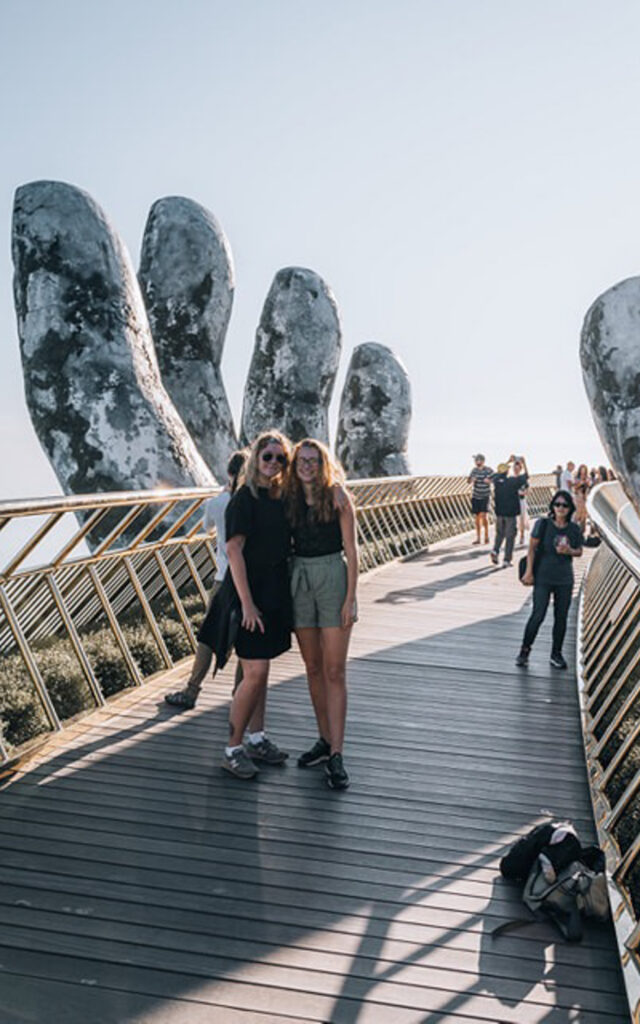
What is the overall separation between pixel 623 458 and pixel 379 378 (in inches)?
536

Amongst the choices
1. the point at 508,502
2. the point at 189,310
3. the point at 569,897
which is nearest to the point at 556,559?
the point at 569,897

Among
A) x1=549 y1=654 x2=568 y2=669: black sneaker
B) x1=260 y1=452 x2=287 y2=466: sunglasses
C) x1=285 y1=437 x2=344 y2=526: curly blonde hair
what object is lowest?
x1=549 y1=654 x2=568 y2=669: black sneaker

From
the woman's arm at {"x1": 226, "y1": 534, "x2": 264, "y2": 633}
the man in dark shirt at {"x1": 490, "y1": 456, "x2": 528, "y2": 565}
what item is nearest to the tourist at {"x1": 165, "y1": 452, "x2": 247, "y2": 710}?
the woman's arm at {"x1": 226, "y1": 534, "x2": 264, "y2": 633}

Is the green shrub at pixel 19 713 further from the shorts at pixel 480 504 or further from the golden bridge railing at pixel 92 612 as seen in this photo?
the shorts at pixel 480 504

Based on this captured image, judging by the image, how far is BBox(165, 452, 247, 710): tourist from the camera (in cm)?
613

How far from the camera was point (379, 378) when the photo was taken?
90.6 feet

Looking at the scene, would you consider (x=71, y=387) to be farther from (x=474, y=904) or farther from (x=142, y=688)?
(x=474, y=904)

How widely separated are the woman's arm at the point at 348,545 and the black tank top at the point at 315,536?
0.04m

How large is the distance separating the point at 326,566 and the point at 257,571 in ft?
1.21

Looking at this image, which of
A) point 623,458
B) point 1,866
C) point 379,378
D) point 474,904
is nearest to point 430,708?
point 474,904

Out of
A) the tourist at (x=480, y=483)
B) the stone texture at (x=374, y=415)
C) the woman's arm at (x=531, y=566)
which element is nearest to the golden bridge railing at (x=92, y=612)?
the woman's arm at (x=531, y=566)

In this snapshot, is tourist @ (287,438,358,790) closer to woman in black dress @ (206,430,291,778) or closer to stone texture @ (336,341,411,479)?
woman in black dress @ (206,430,291,778)

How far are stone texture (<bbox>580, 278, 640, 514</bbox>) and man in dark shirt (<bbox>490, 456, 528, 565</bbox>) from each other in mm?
1498

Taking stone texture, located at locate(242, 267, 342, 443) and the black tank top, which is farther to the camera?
stone texture, located at locate(242, 267, 342, 443)
